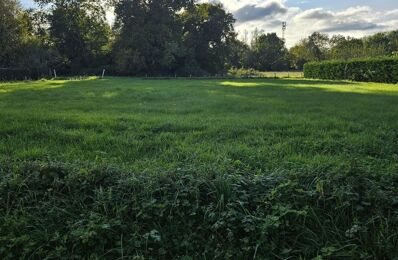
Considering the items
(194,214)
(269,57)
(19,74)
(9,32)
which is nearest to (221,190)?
(194,214)

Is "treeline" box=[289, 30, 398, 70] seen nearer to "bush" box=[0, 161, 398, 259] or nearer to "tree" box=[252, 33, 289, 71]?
"tree" box=[252, 33, 289, 71]

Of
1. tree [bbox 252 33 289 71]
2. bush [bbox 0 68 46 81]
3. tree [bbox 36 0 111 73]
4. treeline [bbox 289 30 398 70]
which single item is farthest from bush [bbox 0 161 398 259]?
tree [bbox 252 33 289 71]

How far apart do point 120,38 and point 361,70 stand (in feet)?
97.6

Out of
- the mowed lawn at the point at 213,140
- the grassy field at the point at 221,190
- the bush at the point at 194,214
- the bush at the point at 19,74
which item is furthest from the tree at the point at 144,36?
the bush at the point at 194,214

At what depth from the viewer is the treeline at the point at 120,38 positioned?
41875mm

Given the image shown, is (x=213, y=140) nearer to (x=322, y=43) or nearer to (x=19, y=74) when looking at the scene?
(x=19, y=74)

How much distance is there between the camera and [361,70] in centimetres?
3117

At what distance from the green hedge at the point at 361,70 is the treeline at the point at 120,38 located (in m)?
9.65

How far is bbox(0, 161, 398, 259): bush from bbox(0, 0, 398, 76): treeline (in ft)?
135

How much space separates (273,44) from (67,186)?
78165mm

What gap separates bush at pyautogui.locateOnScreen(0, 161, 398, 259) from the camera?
9.81 feet

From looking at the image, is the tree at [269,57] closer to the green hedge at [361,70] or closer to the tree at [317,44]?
the tree at [317,44]

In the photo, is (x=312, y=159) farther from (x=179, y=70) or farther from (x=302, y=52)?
(x=302, y=52)

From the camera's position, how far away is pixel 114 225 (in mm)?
3131
